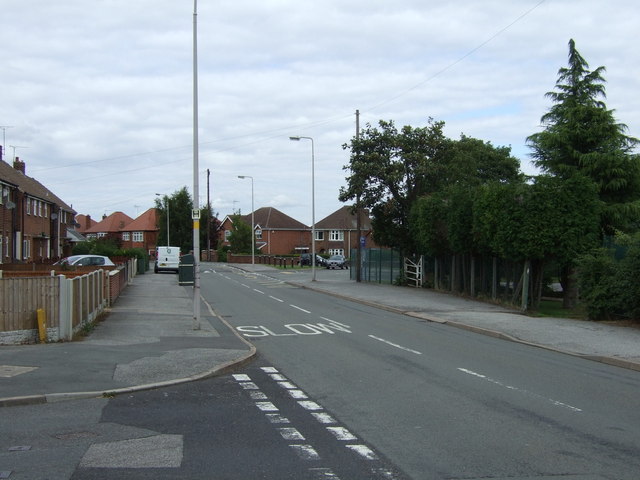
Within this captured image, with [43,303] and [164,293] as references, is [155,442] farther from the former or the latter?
[164,293]

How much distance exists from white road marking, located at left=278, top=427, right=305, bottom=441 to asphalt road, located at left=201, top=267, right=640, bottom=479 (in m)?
0.60

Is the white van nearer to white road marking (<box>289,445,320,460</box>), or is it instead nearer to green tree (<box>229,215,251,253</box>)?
green tree (<box>229,215,251,253</box>)

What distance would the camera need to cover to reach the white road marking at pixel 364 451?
5.92 metres

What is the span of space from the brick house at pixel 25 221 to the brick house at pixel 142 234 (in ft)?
199

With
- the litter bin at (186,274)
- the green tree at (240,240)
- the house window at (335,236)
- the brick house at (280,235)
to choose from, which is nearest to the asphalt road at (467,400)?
the litter bin at (186,274)

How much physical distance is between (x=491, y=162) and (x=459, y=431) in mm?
43610

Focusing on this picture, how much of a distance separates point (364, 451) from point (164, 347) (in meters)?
7.63

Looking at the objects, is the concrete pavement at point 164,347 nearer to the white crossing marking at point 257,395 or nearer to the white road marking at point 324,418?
the white crossing marking at point 257,395

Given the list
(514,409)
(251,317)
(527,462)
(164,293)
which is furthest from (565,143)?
(527,462)

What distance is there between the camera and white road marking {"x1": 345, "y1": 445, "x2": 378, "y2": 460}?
19.4ft

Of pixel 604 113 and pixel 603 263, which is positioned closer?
pixel 603 263

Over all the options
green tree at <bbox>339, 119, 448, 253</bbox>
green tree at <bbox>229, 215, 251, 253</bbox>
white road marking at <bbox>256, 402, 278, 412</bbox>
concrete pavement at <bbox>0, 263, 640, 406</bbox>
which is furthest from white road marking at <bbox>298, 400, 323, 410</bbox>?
green tree at <bbox>229, 215, 251, 253</bbox>

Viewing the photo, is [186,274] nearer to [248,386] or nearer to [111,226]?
[248,386]

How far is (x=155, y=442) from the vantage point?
20.9 ft
